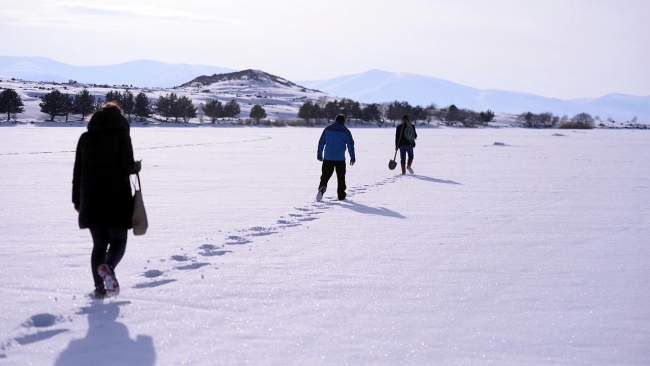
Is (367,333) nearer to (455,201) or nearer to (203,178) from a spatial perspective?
(455,201)

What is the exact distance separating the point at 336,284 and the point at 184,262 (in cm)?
169

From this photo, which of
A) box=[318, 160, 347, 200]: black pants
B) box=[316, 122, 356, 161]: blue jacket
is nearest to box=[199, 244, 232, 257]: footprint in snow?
box=[318, 160, 347, 200]: black pants

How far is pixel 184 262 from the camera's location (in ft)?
22.2

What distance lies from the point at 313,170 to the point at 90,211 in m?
14.5

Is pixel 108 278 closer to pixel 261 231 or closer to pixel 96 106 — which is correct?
pixel 261 231

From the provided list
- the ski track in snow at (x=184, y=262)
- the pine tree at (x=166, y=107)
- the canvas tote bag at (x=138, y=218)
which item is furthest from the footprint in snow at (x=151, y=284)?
the pine tree at (x=166, y=107)

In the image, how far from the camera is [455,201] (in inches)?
489

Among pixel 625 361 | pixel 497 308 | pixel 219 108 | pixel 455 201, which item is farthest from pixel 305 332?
pixel 219 108

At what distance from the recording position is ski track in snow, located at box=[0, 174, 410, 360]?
14.8ft

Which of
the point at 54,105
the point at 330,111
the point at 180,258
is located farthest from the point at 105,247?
the point at 330,111

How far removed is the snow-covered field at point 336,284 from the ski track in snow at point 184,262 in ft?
0.06

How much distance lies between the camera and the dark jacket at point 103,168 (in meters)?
5.42

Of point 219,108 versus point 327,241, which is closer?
point 327,241

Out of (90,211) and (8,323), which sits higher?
(90,211)
